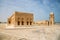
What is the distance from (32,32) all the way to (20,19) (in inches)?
11.2

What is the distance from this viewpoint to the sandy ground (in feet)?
5.04

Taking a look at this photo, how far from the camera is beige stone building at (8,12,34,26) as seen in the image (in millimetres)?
1520

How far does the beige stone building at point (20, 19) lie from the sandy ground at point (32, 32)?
3.0 inches

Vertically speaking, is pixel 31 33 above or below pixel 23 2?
below

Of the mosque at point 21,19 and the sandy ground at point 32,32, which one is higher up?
the mosque at point 21,19

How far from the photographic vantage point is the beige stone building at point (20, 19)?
152 centimetres

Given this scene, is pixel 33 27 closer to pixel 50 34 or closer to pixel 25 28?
pixel 25 28

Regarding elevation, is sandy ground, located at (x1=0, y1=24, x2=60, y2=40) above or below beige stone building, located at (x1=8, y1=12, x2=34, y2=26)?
below

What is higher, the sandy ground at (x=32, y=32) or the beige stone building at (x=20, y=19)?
the beige stone building at (x=20, y=19)

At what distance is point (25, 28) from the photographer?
5.36ft

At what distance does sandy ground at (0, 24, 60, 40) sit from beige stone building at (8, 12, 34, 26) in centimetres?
8

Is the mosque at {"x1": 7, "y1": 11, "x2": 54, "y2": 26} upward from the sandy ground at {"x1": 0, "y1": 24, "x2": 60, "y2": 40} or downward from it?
upward

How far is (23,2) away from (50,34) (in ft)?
2.16

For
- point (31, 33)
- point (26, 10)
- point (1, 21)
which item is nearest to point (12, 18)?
point (1, 21)
